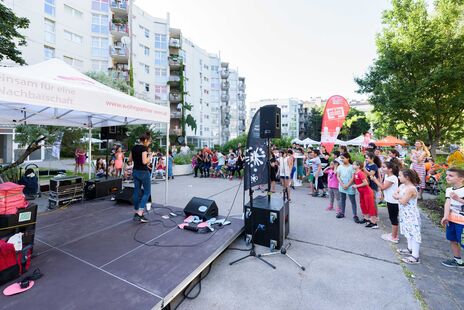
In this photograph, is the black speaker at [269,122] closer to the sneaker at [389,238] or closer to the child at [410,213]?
the child at [410,213]

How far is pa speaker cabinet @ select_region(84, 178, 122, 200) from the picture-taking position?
22.5ft

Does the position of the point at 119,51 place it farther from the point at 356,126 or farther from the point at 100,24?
the point at 356,126

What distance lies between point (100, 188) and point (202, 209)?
413 centimetres

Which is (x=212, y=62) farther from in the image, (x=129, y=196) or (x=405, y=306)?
(x=405, y=306)

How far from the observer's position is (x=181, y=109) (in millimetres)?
34062

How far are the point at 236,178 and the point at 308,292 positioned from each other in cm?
983

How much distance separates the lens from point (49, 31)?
A: 21641 millimetres

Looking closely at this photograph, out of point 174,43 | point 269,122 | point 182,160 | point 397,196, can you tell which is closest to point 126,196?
point 269,122

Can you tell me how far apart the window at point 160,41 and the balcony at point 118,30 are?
6757 mm

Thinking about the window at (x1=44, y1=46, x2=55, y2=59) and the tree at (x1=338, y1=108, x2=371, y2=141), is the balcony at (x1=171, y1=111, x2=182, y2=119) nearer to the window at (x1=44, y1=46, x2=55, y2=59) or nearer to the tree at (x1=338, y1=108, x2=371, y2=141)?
the window at (x1=44, y1=46, x2=55, y2=59)

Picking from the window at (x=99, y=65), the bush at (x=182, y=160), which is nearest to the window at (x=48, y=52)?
the window at (x=99, y=65)

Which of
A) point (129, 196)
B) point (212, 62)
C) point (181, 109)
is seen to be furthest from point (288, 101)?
point (129, 196)

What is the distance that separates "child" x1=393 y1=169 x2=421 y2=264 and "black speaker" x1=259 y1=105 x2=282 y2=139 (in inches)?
91.5

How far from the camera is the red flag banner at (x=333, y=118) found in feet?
25.7
